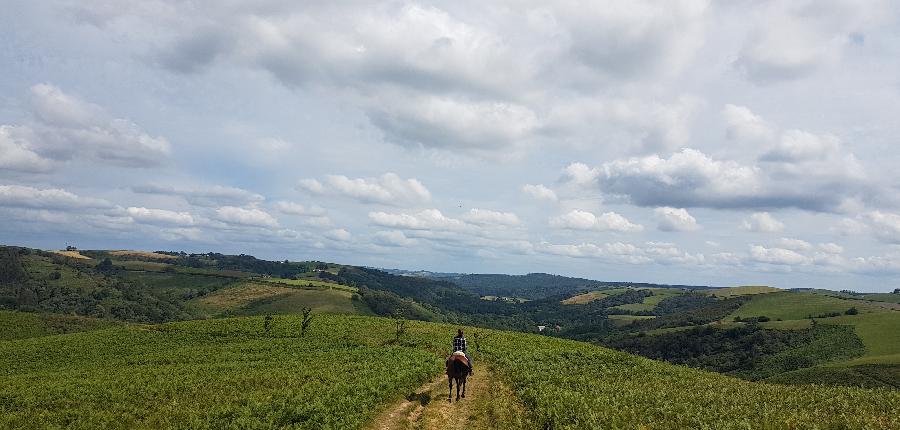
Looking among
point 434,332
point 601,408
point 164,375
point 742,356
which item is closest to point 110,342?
point 164,375

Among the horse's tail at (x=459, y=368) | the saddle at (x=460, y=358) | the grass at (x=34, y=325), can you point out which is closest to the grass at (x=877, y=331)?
the horse's tail at (x=459, y=368)

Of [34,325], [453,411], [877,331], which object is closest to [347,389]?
[453,411]

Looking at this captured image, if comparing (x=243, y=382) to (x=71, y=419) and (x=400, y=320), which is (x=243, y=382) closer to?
(x=71, y=419)

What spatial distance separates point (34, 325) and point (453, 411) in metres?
124

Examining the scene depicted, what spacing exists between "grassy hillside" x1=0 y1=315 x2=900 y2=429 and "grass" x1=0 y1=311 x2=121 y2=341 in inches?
2083

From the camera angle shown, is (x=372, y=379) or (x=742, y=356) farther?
(x=742, y=356)

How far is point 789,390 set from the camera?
3141 centimetres

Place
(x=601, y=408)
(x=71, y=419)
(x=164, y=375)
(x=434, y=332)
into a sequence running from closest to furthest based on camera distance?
(x=601, y=408) < (x=71, y=419) < (x=164, y=375) < (x=434, y=332)

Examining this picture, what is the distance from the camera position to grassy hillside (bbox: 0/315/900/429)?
22.7 m

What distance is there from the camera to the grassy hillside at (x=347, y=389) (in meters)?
22.7

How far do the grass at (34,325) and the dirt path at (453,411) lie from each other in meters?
110

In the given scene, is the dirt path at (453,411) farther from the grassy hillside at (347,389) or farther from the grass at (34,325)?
the grass at (34,325)

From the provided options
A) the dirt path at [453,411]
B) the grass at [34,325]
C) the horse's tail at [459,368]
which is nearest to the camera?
the dirt path at [453,411]

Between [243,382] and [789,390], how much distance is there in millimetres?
35663
